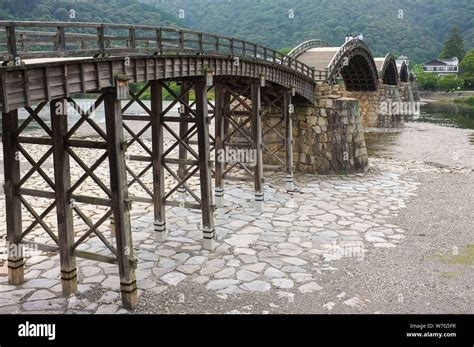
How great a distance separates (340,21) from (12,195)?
355ft

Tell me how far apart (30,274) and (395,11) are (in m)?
125

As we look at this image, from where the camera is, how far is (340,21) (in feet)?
356

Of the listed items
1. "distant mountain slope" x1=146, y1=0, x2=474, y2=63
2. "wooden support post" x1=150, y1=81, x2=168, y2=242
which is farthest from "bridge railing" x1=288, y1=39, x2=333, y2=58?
"distant mountain slope" x1=146, y1=0, x2=474, y2=63

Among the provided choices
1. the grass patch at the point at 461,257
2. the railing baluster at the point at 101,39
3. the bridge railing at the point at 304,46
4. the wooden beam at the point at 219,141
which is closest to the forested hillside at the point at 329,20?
the bridge railing at the point at 304,46

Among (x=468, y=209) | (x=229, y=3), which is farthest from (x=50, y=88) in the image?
(x=229, y=3)

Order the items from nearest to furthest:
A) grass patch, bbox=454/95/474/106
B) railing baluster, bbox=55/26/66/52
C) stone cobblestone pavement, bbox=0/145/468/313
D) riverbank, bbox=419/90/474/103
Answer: railing baluster, bbox=55/26/66/52
stone cobblestone pavement, bbox=0/145/468/313
grass patch, bbox=454/95/474/106
riverbank, bbox=419/90/474/103

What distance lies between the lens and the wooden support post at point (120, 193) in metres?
9.15

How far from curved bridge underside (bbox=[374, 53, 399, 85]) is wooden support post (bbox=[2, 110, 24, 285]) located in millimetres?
43496

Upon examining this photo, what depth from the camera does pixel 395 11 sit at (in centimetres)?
11981

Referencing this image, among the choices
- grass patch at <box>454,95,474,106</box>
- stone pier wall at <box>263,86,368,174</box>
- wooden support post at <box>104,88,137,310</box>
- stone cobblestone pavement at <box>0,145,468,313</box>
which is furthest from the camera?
grass patch at <box>454,95,474,106</box>

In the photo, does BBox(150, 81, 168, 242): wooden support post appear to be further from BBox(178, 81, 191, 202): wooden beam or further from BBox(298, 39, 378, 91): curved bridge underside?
BBox(298, 39, 378, 91): curved bridge underside

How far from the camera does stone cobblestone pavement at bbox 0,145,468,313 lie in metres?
10.1

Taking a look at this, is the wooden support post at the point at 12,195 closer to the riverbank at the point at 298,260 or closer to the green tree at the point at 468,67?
the riverbank at the point at 298,260

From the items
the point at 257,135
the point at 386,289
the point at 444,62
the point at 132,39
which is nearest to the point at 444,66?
the point at 444,62
